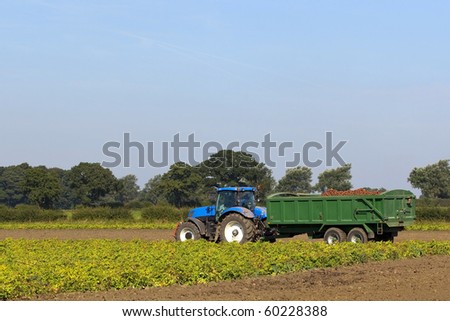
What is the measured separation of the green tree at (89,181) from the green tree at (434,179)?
4786 cm

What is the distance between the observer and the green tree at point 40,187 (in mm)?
105988

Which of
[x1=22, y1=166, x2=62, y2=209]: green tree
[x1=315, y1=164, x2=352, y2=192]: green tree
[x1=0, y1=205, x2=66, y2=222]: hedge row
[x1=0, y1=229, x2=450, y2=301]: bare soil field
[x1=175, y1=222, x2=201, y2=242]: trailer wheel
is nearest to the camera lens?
[x1=0, y1=229, x2=450, y2=301]: bare soil field

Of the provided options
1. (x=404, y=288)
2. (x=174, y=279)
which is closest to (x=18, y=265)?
(x=174, y=279)

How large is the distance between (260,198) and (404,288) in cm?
1188

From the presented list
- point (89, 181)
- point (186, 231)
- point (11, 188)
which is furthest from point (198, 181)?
point (186, 231)

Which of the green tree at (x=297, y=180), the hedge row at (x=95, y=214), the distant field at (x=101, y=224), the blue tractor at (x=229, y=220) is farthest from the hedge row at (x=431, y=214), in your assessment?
the green tree at (x=297, y=180)

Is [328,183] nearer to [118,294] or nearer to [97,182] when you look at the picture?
[97,182]

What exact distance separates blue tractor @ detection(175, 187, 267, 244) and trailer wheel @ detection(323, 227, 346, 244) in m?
2.38

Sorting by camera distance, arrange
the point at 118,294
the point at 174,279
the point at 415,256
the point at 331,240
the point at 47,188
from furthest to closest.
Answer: the point at 47,188
the point at 331,240
the point at 415,256
the point at 174,279
the point at 118,294

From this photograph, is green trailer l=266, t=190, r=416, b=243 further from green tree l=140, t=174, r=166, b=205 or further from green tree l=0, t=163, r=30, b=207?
green tree l=0, t=163, r=30, b=207

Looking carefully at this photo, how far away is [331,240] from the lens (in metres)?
26.4

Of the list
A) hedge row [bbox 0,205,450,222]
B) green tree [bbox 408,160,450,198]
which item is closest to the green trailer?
hedge row [bbox 0,205,450,222]

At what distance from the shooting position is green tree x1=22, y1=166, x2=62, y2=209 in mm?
105988

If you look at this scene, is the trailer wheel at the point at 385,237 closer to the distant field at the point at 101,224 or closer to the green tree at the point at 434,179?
the distant field at the point at 101,224
